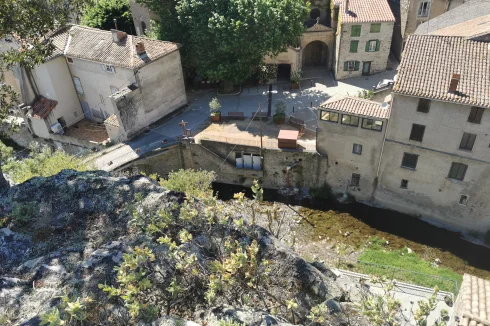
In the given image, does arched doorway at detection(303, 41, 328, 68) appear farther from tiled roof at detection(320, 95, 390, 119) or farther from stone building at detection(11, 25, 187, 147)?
tiled roof at detection(320, 95, 390, 119)

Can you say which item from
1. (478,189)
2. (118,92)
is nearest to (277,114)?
(118,92)

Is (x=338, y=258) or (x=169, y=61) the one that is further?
(x=169, y=61)

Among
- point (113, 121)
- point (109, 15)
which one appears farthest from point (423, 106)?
point (109, 15)

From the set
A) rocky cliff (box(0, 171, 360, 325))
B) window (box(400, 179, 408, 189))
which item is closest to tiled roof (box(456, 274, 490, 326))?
rocky cliff (box(0, 171, 360, 325))

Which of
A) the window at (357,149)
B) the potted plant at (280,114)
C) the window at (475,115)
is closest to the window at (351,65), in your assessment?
the potted plant at (280,114)

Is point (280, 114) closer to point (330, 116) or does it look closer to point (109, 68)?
point (330, 116)

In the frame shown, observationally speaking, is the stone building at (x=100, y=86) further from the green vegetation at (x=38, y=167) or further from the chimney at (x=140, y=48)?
the green vegetation at (x=38, y=167)

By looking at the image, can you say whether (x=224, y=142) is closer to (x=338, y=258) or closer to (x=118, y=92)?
(x=118, y=92)
